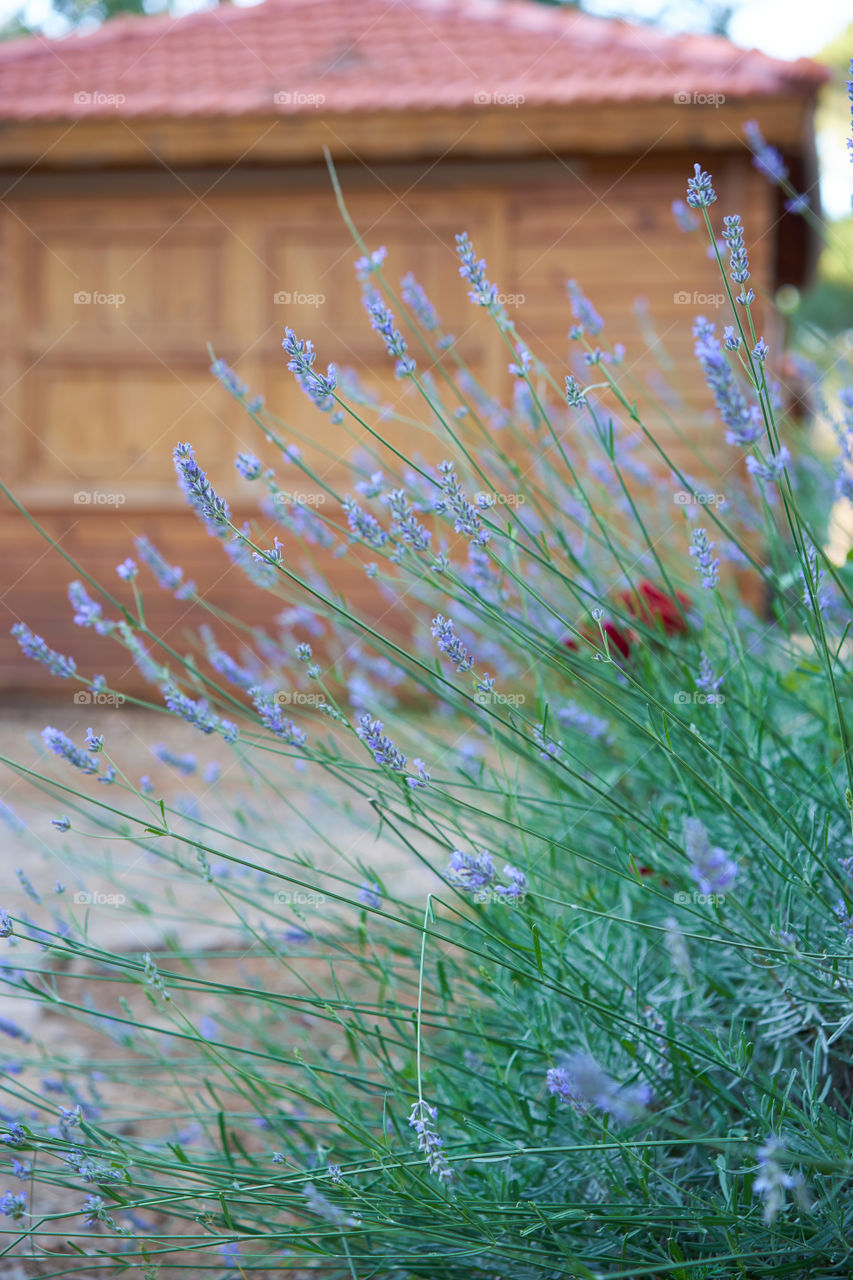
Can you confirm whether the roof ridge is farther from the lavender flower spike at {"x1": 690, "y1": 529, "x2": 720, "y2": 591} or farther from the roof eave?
the lavender flower spike at {"x1": 690, "y1": 529, "x2": 720, "y2": 591}

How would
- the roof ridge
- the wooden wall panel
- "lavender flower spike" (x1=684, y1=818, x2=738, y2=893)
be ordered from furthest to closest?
the roof ridge < the wooden wall panel < "lavender flower spike" (x1=684, y1=818, x2=738, y2=893)

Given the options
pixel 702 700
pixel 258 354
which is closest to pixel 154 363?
pixel 258 354

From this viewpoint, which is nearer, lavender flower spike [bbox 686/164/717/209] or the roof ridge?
lavender flower spike [bbox 686/164/717/209]

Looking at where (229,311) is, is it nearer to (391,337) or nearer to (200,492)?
(391,337)

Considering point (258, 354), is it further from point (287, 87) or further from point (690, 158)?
point (690, 158)

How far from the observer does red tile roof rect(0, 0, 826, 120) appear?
5.62m

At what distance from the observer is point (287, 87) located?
6133 mm

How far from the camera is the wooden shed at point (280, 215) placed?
225 inches

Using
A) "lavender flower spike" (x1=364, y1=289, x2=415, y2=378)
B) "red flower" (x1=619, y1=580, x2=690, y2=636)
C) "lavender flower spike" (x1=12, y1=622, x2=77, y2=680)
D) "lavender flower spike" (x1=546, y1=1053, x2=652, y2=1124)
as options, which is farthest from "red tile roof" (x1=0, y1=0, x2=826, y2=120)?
"lavender flower spike" (x1=546, y1=1053, x2=652, y2=1124)

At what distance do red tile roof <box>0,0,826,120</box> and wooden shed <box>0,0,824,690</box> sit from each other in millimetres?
29

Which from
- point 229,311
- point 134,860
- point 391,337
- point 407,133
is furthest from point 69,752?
point 229,311

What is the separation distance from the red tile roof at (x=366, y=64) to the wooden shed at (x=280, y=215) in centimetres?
3

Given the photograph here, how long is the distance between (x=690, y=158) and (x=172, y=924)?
4934 mm

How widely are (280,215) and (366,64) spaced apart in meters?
1.10
